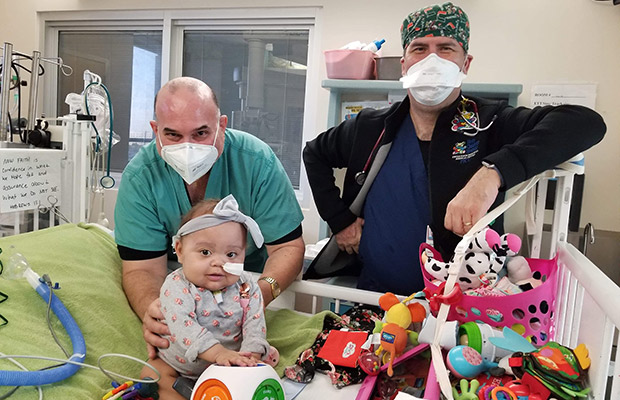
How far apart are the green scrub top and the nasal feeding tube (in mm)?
244

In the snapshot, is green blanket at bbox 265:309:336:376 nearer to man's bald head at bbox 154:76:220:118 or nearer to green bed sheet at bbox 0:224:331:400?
green bed sheet at bbox 0:224:331:400

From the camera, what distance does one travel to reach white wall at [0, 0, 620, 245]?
2.22m

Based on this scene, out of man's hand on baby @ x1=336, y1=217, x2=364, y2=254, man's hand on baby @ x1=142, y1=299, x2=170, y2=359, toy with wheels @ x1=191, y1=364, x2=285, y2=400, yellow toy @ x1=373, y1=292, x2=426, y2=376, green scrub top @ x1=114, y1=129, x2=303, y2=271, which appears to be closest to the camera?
toy with wheels @ x1=191, y1=364, x2=285, y2=400

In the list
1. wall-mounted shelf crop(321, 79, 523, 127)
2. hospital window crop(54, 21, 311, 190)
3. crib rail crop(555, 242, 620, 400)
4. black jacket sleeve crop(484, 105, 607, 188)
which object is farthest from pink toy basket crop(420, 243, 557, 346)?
hospital window crop(54, 21, 311, 190)

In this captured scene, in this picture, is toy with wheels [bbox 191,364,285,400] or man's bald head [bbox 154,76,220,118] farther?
man's bald head [bbox 154,76,220,118]

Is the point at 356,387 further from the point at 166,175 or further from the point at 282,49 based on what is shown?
the point at 282,49

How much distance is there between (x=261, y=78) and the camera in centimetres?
301

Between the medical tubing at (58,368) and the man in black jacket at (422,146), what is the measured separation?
0.76 m

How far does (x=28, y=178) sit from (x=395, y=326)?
1324mm

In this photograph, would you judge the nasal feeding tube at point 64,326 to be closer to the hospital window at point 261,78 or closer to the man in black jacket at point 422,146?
the man in black jacket at point 422,146

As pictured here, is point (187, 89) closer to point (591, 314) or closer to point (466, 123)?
point (466, 123)

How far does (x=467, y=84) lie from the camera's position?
2.21 m

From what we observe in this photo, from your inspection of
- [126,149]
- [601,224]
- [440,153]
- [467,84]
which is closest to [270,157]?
[440,153]

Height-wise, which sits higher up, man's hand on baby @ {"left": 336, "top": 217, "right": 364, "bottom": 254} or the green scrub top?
the green scrub top
